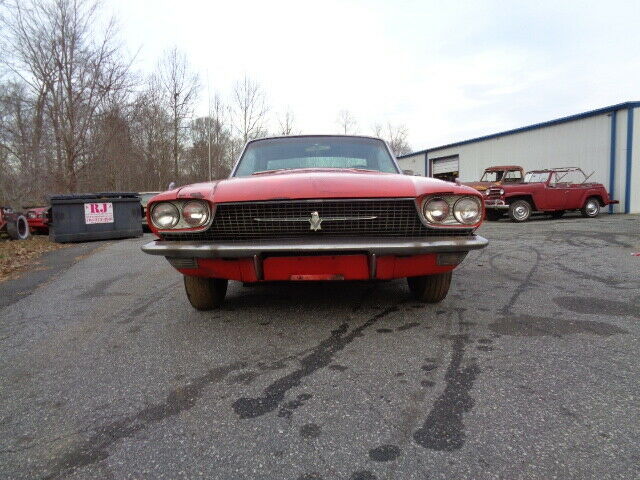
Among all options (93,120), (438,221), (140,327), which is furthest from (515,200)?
(93,120)

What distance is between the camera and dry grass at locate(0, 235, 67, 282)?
5.82 m

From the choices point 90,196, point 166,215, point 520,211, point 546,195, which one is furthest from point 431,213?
point 546,195

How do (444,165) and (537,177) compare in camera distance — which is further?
(444,165)

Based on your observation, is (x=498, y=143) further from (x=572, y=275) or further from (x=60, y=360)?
(x=60, y=360)

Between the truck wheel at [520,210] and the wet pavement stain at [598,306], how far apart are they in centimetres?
1027

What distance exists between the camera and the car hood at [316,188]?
8.14 feet

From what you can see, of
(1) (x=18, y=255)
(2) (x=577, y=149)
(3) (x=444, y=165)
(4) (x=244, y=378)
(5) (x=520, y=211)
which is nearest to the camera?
(4) (x=244, y=378)

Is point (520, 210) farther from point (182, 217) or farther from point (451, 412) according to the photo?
point (451, 412)

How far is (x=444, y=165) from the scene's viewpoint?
27297mm

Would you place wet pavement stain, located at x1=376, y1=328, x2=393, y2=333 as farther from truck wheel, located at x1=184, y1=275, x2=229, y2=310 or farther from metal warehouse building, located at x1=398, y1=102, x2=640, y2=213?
metal warehouse building, located at x1=398, y1=102, x2=640, y2=213

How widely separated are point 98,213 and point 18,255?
2.89m

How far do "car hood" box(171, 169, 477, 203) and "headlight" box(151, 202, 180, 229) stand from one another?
0.37ft

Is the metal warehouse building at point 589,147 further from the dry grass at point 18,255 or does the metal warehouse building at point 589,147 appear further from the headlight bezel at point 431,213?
the dry grass at point 18,255

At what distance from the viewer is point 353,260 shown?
2.48 m
